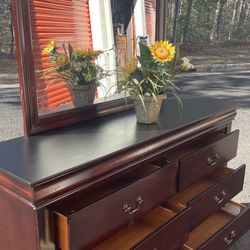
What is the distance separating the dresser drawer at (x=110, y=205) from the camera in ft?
3.46

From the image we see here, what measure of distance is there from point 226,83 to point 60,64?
599 cm

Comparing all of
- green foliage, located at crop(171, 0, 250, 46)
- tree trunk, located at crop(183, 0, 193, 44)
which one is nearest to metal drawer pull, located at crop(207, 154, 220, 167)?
green foliage, located at crop(171, 0, 250, 46)

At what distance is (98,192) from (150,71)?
59 centimetres

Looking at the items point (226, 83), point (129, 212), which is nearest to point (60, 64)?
point (129, 212)

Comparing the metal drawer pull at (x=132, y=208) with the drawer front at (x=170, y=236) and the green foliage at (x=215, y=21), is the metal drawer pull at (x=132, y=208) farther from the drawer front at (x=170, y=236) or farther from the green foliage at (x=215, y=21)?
the green foliage at (x=215, y=21)

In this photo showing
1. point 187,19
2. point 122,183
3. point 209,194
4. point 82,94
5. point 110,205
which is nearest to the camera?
point 110,205

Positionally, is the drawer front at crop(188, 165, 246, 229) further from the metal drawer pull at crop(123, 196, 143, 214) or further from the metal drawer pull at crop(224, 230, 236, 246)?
the metal drawer pull at crop(123, 196, 143, 214)

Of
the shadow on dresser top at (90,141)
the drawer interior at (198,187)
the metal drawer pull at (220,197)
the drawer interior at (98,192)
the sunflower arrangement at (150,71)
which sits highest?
the sunflower arrangement at (150,71)

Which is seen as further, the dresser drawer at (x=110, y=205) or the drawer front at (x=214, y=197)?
the drawer front at (x=214, y=197)

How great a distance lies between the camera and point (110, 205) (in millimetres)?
1161

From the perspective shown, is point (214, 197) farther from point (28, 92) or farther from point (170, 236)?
point (28, 92)

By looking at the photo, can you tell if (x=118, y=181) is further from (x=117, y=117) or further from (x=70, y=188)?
(x=117, y=117)

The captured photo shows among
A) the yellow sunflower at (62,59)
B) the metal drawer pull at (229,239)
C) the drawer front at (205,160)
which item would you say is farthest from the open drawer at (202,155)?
the yellow sunflower at (62,59)

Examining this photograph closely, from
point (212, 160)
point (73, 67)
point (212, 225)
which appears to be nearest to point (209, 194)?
point (212, 160)
